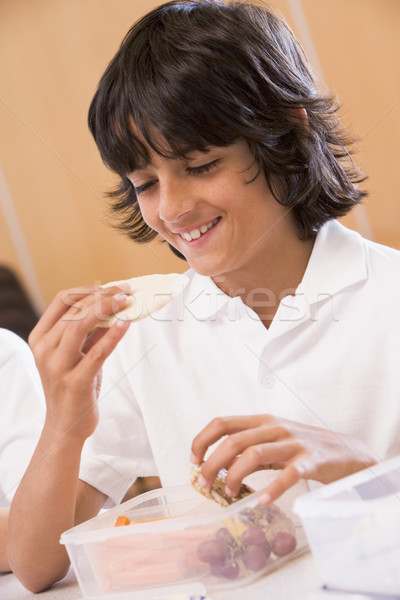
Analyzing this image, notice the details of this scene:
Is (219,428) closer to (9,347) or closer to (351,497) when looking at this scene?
(351,497)

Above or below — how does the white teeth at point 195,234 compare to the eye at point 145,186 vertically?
below

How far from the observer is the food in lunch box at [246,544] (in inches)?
26.4

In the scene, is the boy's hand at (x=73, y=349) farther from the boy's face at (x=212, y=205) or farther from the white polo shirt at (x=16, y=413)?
the white polo shirt at (x=16, y=413)

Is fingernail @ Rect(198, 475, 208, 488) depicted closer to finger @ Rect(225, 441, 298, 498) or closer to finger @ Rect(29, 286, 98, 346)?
finger @ Rect(225, 441, 298, 498)

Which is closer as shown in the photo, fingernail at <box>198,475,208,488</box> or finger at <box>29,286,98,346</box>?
fingernail at <box>198,475,208,488</box>

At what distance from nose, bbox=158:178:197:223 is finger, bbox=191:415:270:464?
1.09ft

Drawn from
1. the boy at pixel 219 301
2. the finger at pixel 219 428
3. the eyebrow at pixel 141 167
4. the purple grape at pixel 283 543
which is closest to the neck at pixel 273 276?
the boy at pixel 219 301

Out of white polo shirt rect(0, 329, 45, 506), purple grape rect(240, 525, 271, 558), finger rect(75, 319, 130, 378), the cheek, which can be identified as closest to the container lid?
purple grape rect(240, 525, 271, 558)

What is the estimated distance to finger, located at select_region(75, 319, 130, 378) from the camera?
2.69 feet

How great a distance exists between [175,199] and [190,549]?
0.48 m

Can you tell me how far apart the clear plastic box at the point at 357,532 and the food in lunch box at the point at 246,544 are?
9 centimetres

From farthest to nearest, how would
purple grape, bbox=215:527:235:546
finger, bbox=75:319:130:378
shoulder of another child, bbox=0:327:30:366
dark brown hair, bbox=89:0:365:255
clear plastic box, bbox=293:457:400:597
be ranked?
shoulder of another child, bbox=0:327:30:366 < dark brown hair, bbox=89:0:365:255 < finger, bbox=75:319:130:378 < purple grape, bbox=215:527:235:546 < clear plastic box, bbox=293:457:400:597

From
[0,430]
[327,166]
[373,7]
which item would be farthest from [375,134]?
[0,430]

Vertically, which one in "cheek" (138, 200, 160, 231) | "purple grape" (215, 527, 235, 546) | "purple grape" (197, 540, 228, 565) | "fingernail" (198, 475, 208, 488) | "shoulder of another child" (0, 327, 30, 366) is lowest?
"purple grape" (197, 540, 228, 565)
